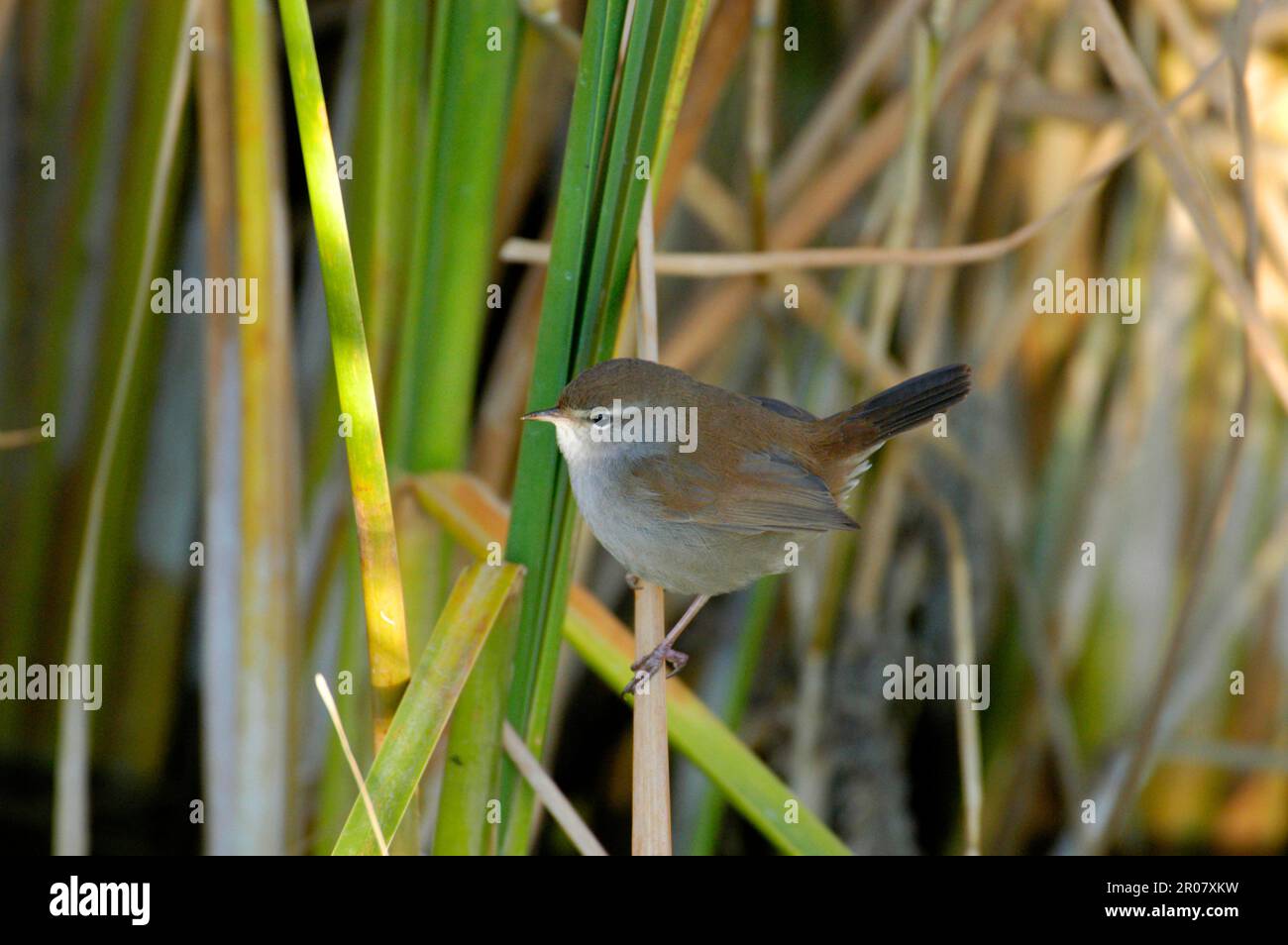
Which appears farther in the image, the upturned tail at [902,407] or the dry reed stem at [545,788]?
the upturned tail at [902,407]

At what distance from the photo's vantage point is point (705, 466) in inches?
80.7

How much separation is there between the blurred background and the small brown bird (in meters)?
0.14

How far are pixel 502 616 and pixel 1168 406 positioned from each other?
204cm

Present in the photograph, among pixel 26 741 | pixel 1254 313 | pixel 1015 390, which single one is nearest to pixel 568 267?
pixel 1254 313

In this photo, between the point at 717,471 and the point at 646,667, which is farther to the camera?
the point at 717,471

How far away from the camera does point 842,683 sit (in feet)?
9.12

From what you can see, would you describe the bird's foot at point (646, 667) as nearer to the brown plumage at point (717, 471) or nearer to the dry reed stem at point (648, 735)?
the dry reed stem at point (648, 735)

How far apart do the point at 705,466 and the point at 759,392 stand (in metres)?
0.96

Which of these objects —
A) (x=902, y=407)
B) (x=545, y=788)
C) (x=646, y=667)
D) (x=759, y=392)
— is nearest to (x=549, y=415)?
(x=646, y=667)

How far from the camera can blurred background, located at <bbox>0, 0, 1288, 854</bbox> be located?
1965mm

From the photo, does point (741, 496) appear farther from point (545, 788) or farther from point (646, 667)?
point (545, 788)

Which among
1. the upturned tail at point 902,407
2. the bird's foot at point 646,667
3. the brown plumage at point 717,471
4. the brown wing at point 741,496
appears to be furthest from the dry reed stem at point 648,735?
the upturned tail at point 902,407

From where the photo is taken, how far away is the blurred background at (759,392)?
77.4 inches

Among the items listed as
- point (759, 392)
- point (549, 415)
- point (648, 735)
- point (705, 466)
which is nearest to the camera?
point (648, 735)
